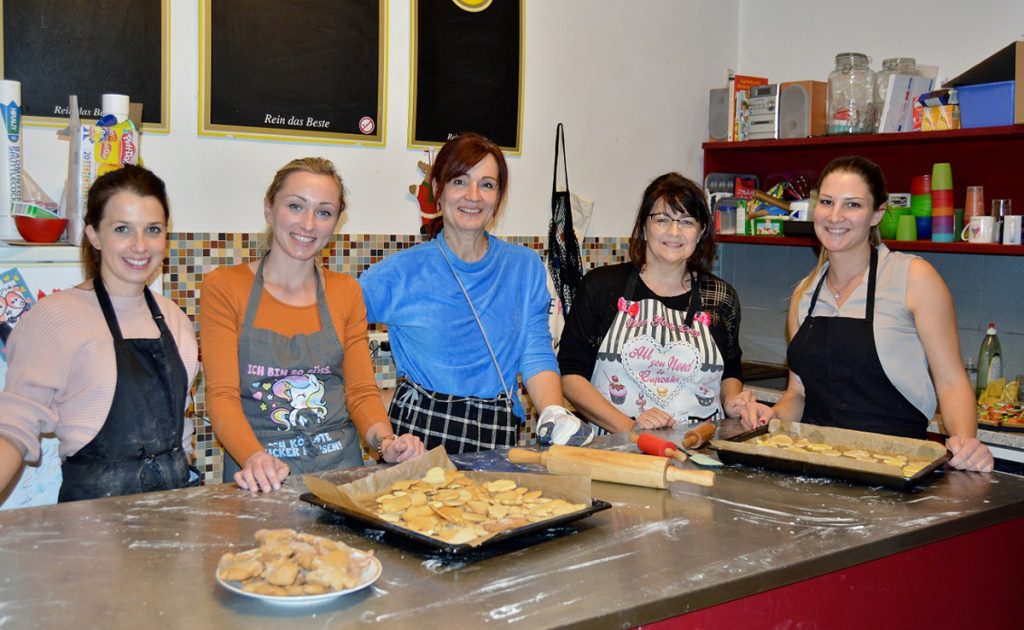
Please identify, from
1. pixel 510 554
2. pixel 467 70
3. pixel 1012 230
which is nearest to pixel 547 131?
pixel 467 70

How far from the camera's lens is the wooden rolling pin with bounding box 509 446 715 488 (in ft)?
6.40

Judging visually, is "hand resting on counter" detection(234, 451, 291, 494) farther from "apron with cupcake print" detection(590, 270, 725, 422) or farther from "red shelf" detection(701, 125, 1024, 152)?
"red shelf" detection(701, 125, 1024, 152)

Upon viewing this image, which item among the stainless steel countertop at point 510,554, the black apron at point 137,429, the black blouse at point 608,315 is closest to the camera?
the stainless steel countertop at point 510,554

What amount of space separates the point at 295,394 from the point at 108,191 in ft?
2.06

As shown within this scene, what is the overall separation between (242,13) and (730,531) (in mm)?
2484

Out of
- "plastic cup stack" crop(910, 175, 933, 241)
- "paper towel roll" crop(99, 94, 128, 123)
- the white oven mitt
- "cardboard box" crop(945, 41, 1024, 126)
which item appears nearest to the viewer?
the white oven mitt

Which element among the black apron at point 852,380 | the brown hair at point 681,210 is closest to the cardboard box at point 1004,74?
the black apron at point 852,380

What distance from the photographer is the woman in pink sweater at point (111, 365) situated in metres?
2.01

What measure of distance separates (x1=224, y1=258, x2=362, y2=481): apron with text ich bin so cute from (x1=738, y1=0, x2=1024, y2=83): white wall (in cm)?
306

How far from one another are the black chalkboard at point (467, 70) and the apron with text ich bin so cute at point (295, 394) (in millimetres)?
1660

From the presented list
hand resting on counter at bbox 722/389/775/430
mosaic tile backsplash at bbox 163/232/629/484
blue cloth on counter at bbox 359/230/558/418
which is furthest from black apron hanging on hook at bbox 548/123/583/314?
hand resting on counter at bbox 722/389/775/430

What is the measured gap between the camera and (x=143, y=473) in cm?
210

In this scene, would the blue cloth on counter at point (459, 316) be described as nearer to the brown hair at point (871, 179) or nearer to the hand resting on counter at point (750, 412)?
the hand resting on counter at point (750, 412)

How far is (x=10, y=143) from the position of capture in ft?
7.98
